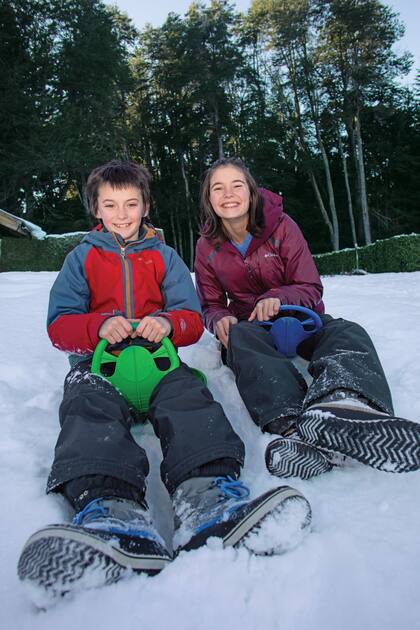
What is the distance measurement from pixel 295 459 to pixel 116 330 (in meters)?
0.77

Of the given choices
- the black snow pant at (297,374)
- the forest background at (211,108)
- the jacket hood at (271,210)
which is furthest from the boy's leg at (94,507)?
the forest background at (211,108)

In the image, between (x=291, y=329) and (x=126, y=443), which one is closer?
(x=126, y=443)

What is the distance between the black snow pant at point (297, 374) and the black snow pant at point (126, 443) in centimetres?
20

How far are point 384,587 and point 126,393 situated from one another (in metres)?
0.96

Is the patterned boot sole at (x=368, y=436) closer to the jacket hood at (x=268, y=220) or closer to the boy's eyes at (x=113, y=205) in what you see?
the jacket hood at (x=268, y=220)

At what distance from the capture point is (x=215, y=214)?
223 centimetres

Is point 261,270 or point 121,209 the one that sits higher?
point 121,209

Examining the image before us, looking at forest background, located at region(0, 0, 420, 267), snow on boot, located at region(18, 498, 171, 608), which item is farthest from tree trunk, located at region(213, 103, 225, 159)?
snow on boot, located at region(18, 498, 171, 608)

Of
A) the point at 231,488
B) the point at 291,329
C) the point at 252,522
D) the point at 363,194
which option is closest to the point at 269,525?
the point at 252,522

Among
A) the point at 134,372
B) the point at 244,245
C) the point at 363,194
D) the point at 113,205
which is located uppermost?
the point at 363,194

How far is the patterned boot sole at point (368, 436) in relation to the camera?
1066mm

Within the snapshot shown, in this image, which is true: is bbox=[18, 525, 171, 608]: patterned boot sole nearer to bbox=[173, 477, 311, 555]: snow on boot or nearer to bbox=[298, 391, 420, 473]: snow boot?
bbox=[173, 477, 311, 555]: snow on boot

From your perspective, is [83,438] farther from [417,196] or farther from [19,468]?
[417,196]

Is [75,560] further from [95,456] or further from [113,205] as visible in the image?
[113,205]
